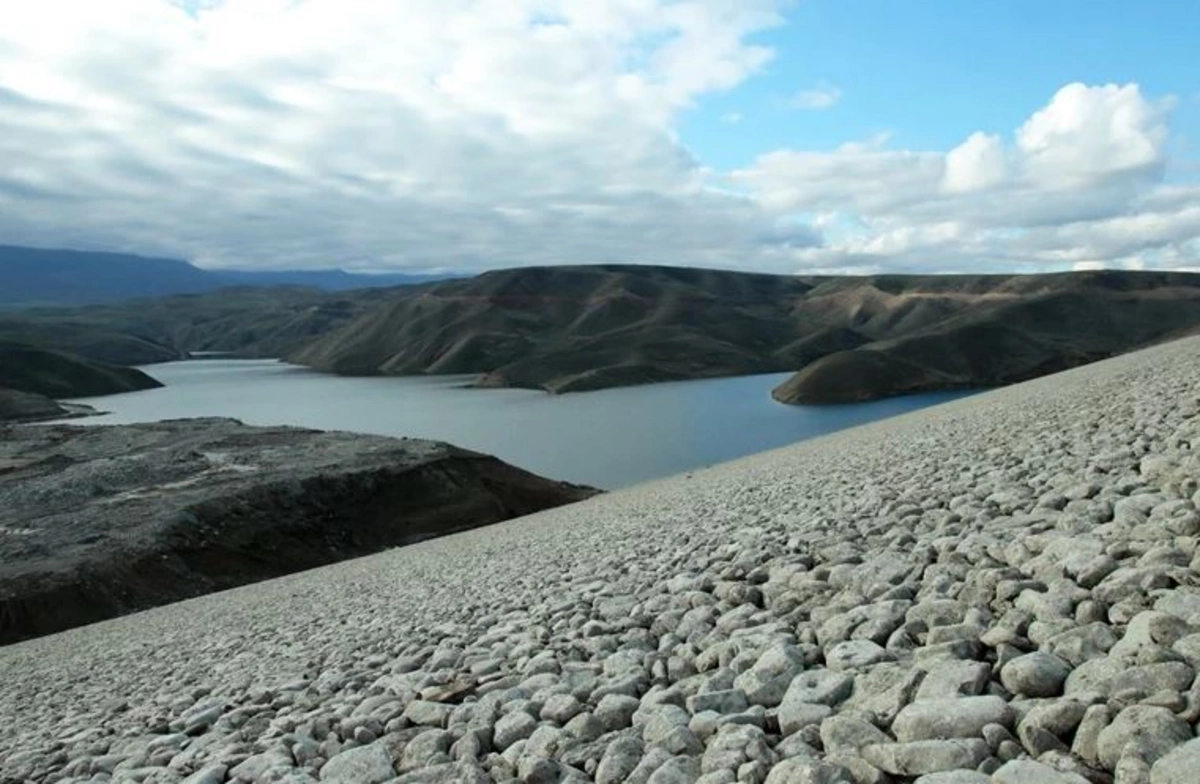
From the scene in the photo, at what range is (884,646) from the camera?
5328 millimetres

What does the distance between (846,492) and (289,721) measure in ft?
27.7

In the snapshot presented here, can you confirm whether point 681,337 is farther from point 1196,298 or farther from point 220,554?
point 220,554

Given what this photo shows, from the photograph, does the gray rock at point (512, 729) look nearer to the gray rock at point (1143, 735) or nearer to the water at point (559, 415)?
the gray rock at point (1143, 735)

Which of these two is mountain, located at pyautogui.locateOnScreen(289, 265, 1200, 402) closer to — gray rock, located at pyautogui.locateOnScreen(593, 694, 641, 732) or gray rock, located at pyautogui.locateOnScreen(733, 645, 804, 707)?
gray rock, located at pyautogui.locateOnScreen(733, 645, 804, 707)

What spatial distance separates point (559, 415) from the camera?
101 m

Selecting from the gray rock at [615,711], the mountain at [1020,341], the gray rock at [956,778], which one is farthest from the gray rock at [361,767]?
the mountain at [1020,341]

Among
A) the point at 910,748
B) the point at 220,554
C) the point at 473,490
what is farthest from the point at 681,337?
the point at 910,748

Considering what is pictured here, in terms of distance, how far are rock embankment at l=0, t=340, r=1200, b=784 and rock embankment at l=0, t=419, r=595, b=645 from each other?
16.1m

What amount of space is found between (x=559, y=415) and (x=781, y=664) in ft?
313

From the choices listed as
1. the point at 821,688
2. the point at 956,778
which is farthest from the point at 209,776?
the point at 956,778

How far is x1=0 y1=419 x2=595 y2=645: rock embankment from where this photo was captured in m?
27.9

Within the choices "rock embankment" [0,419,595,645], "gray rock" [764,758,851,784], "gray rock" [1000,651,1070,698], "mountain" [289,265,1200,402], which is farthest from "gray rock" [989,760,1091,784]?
"mountain" [289,265,1200,402]

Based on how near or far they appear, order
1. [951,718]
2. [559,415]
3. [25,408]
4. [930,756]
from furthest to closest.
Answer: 1. [25,408]
2. [559,415]
3. [951,718]
4. [930,756]

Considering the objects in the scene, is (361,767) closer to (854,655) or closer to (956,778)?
(854,655)
